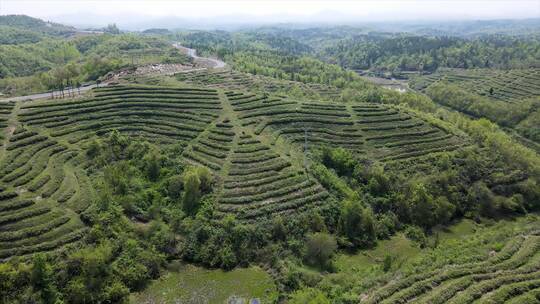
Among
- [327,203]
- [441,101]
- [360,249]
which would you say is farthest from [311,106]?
[441,101]

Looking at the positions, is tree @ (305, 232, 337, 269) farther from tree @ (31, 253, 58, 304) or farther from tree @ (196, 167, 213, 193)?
tree @ (31, 253, 58, 304)

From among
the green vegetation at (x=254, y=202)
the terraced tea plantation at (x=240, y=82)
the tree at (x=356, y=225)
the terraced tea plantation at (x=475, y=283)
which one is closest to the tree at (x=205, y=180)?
the green vegetation at (x=254, y=202)

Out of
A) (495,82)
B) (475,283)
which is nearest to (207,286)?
(475,283)

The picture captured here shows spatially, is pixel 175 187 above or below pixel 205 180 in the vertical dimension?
below

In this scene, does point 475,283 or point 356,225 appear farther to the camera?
point 356,225

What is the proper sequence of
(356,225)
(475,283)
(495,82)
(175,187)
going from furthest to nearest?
(495,82)
(175,187)
(356,225)
(475,283)

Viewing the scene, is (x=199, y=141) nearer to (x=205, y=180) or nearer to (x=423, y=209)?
(x=205, y=180)

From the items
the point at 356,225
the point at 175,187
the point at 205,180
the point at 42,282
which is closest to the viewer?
the point at 42,282

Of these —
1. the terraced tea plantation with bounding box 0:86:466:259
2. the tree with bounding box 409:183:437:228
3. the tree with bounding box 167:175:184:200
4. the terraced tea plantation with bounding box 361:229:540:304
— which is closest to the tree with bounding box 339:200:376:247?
the terraced tea plantation with bounding box 0:86:466:259
